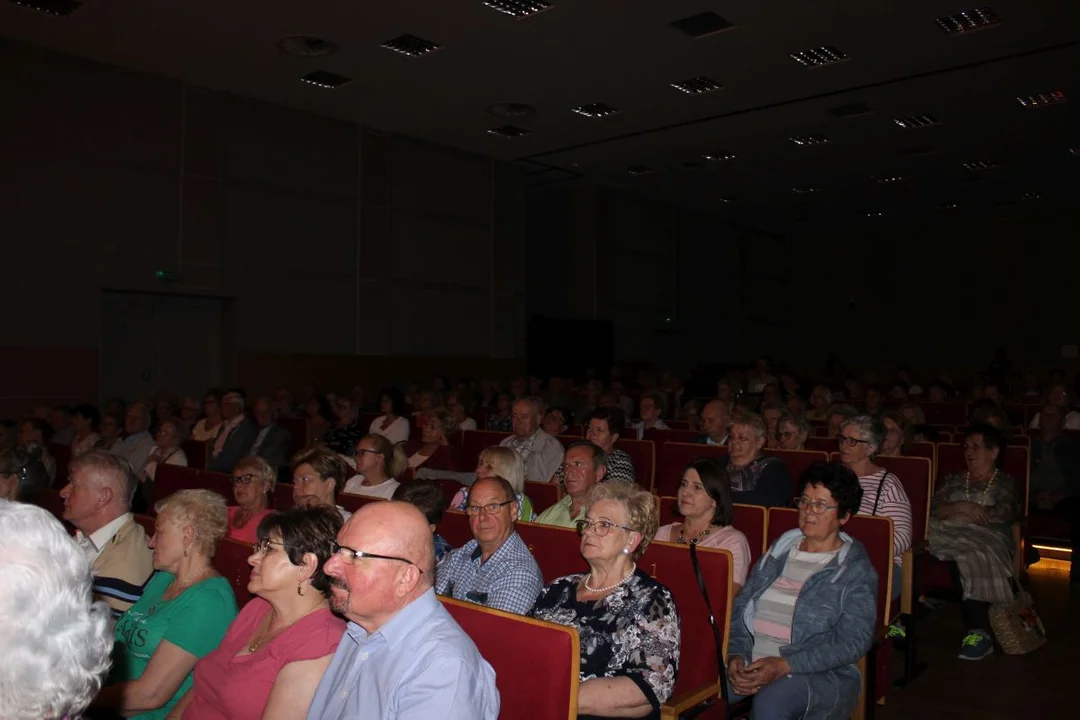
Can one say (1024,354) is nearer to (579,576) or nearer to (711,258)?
(711,258)

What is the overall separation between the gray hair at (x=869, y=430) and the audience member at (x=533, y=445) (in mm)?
1946

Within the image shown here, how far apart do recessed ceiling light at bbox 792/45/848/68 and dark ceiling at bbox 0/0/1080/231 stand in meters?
0.10

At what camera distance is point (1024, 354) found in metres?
18.9

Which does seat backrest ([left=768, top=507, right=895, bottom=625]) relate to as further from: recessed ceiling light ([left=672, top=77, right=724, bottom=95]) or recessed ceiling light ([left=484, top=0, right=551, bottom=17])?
recessed ceiling light ([left=672, top=77, right=724, bottom=95])

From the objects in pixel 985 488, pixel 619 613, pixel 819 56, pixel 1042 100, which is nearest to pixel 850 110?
pixel 819 56

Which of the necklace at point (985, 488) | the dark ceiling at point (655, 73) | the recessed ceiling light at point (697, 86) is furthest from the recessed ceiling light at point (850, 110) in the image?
the necklace at point (985, 488)

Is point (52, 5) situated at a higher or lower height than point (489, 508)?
higher

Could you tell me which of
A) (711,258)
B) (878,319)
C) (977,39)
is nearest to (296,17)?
(977,39)

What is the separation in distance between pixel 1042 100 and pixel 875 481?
29.3ft

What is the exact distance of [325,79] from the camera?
31.9 ft

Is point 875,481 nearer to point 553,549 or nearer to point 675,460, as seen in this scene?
point 675,460

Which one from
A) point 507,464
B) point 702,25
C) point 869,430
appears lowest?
point 507,464

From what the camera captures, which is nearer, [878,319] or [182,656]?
[182,656]

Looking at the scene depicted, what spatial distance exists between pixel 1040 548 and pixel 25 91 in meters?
10.1
